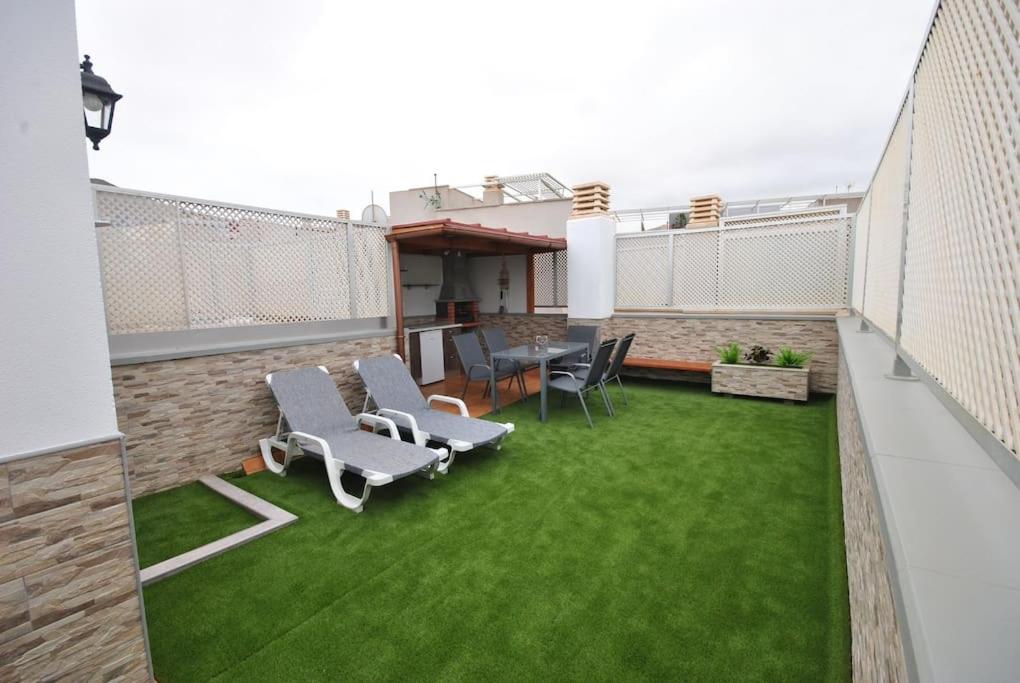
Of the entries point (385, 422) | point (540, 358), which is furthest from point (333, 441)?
point (540, 358)

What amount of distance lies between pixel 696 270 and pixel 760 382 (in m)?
2.34

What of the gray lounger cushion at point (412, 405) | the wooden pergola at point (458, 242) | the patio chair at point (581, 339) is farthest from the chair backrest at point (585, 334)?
the gray lounger cushion at point (412, 405)

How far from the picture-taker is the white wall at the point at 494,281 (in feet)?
30.1

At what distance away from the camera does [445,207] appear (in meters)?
10.5

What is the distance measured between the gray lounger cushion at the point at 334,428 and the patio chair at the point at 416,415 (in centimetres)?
32

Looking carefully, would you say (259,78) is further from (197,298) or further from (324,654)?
(324,654)

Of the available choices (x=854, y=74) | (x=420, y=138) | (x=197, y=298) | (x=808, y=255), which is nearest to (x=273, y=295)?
(x=197, y=298)

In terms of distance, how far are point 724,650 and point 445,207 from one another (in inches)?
392

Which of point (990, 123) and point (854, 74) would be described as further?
point (854, 74)

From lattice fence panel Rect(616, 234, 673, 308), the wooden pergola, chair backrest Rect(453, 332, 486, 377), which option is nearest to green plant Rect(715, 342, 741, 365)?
lattice fence panel Rect(616, 234, 673, 308)

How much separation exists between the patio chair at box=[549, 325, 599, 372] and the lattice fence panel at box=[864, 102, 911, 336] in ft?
12.6

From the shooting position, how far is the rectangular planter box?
599 cm

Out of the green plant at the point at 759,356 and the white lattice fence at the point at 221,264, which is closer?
the white lattice fence at the point at 221,264

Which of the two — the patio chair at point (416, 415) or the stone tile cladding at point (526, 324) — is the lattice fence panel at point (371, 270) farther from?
the stone tile cladding at point (526, 324)
